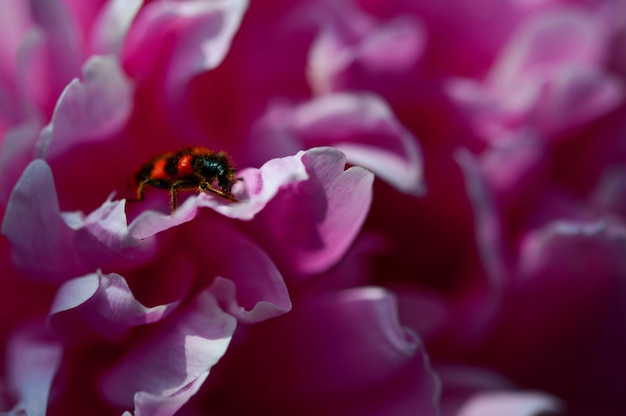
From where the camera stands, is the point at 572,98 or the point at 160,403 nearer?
the point at 160,403

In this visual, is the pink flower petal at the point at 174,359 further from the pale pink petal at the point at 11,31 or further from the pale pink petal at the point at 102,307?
the pale pink petal at the point at 11,31

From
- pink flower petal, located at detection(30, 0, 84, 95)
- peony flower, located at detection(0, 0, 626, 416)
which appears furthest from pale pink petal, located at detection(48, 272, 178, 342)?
pink flower petal, located at detection(30, 0, 84, 95)

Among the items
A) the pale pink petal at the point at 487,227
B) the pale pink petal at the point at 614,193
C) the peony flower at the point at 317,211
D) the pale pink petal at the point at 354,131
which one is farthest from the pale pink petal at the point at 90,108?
the pale pink petal at the point at 614,193

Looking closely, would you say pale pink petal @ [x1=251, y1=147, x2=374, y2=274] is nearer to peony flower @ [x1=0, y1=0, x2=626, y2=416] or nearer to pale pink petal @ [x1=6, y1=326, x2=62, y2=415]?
peony flower @ [x1=0, y1=0, x2=626, y2=416]

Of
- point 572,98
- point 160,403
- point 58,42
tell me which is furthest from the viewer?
point 572,98

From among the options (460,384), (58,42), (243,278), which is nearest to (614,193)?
(460,384)

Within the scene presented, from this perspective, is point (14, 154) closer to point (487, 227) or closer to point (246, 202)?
point (246, 202)

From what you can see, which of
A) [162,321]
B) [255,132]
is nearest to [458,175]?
[255,132]
